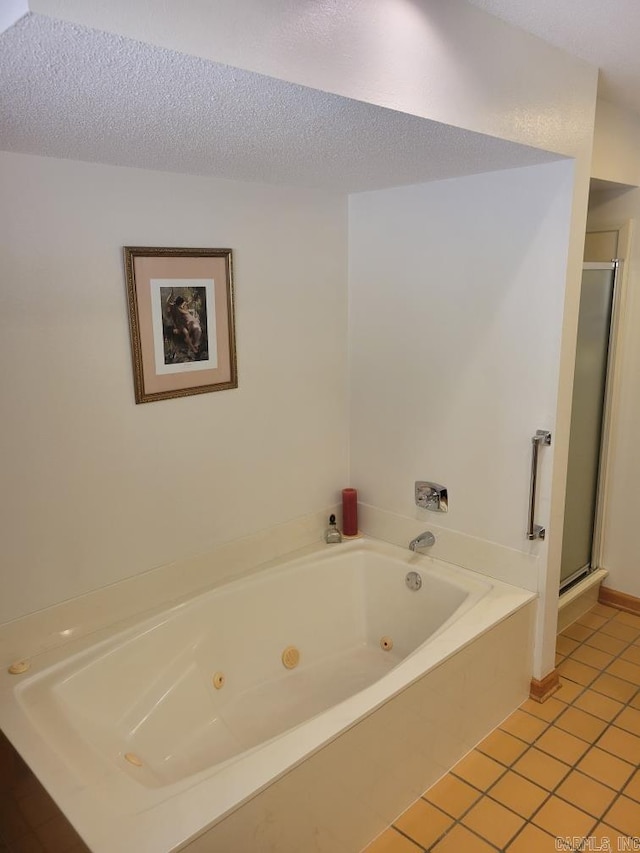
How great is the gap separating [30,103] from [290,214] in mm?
1293

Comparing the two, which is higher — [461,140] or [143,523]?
[461,140]

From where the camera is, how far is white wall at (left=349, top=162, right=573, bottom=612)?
221 cm

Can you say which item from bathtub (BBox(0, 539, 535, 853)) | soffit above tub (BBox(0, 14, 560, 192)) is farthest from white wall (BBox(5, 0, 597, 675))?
bathtub (BBox(0, 539, 535, 853))

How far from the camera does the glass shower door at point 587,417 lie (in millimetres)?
2723

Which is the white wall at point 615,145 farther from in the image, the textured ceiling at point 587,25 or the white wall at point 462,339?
the white wall at point 462,339

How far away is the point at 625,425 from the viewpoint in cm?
297

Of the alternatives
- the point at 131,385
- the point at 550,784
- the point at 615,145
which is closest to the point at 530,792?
the point at 550,784

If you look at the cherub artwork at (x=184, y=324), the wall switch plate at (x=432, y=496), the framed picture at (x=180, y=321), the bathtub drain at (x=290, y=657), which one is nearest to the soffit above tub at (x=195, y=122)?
the framed picture at (x=180, y=321)

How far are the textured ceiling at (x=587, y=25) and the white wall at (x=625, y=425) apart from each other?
790mm

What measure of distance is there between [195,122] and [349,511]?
183 cm

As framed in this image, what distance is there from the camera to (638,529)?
3014mm

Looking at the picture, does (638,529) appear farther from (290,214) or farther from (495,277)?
(290,214)

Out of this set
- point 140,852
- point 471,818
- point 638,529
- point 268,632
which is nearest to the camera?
point 140,852

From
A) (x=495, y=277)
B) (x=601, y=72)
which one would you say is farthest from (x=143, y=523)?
(x=601, y=72)
